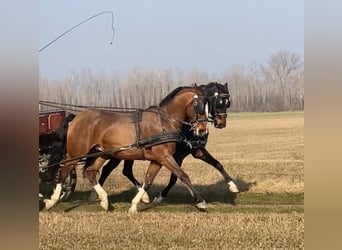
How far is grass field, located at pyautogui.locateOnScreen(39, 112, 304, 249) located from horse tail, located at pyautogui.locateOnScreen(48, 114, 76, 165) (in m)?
0.75

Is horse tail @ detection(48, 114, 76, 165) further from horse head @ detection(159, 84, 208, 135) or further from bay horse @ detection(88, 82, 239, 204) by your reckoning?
horse head @ detection(159, 84, 208, 135)

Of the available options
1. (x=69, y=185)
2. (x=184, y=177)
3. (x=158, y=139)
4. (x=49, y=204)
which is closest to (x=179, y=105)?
(x=158, y=139)

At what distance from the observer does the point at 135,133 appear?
8766 mm

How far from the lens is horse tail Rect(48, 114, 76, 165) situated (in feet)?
30.2

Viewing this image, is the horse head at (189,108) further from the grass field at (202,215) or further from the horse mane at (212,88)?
the grass field at (202,215)

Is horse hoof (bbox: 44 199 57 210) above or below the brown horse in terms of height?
below

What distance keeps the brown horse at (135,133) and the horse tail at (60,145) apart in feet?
0.79

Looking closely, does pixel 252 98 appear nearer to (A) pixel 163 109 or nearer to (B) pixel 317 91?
(A) pixel 163 109

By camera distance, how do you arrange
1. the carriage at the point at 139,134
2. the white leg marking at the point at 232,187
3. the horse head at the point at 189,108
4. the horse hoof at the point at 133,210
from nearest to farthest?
the horse hoof at the point at 133,210 → the carriage at the point at 139,134 → the horse head at the point at 189,108 → the white leg marking at the point at 232,187

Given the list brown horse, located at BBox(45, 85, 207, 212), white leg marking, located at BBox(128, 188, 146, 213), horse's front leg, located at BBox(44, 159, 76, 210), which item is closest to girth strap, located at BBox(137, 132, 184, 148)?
brown horse, located at BBox(45, 85, 207, 212)

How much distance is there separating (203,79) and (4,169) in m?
11.4

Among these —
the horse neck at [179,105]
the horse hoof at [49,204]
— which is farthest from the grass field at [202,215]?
the horse neck at [179,105]

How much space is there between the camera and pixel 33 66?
8.05ft

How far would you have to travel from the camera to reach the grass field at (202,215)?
602cm
